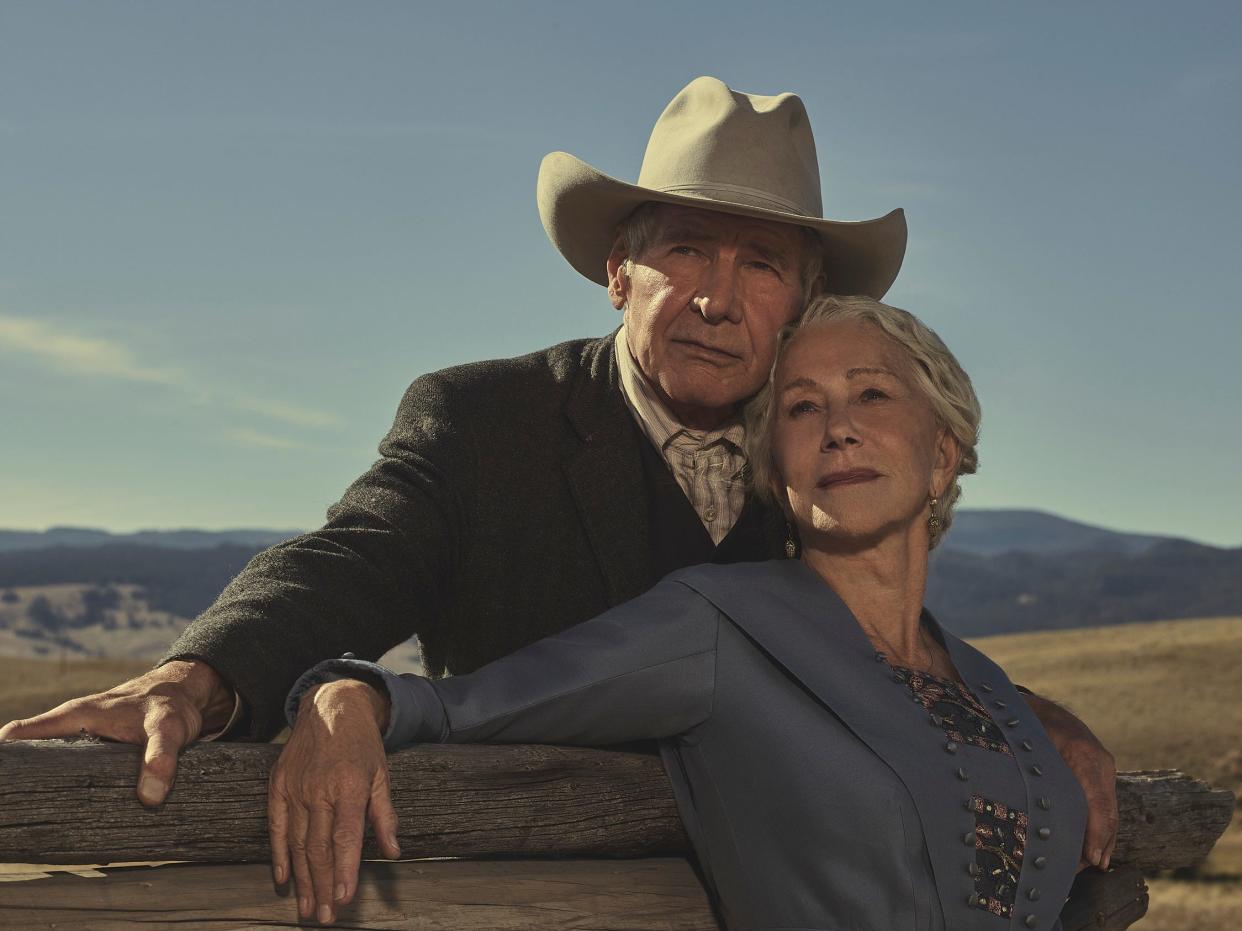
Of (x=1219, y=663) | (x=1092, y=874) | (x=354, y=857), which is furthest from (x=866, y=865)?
(x=1219, y=663)

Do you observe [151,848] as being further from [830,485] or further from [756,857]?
[830,485]

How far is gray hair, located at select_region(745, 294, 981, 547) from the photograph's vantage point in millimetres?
3189

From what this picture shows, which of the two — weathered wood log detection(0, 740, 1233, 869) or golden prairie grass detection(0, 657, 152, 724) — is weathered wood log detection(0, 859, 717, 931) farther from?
golden prairie grass detection(0, 657, 152, 724)

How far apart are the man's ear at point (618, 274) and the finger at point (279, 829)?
200 cm

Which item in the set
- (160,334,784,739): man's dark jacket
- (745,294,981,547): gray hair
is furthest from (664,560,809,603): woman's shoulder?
(160,334,784,739): man's dark jacket

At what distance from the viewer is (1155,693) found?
35.0m

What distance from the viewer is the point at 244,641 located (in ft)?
8.70

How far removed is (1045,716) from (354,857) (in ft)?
6.33

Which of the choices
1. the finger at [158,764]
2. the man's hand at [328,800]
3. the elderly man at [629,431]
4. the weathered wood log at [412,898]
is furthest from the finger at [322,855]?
the elderly man at [629,431]

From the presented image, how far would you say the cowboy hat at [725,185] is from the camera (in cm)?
371

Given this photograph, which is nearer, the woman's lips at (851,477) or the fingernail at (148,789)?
the fingernail at (148,789)

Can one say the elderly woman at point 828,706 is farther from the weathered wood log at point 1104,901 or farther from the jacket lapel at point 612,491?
the weathered wood log at point 1104,901

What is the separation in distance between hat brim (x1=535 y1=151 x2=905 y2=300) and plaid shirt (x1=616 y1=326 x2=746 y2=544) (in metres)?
0.49

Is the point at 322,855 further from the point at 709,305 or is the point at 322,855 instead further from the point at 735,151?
the point at 735,151
